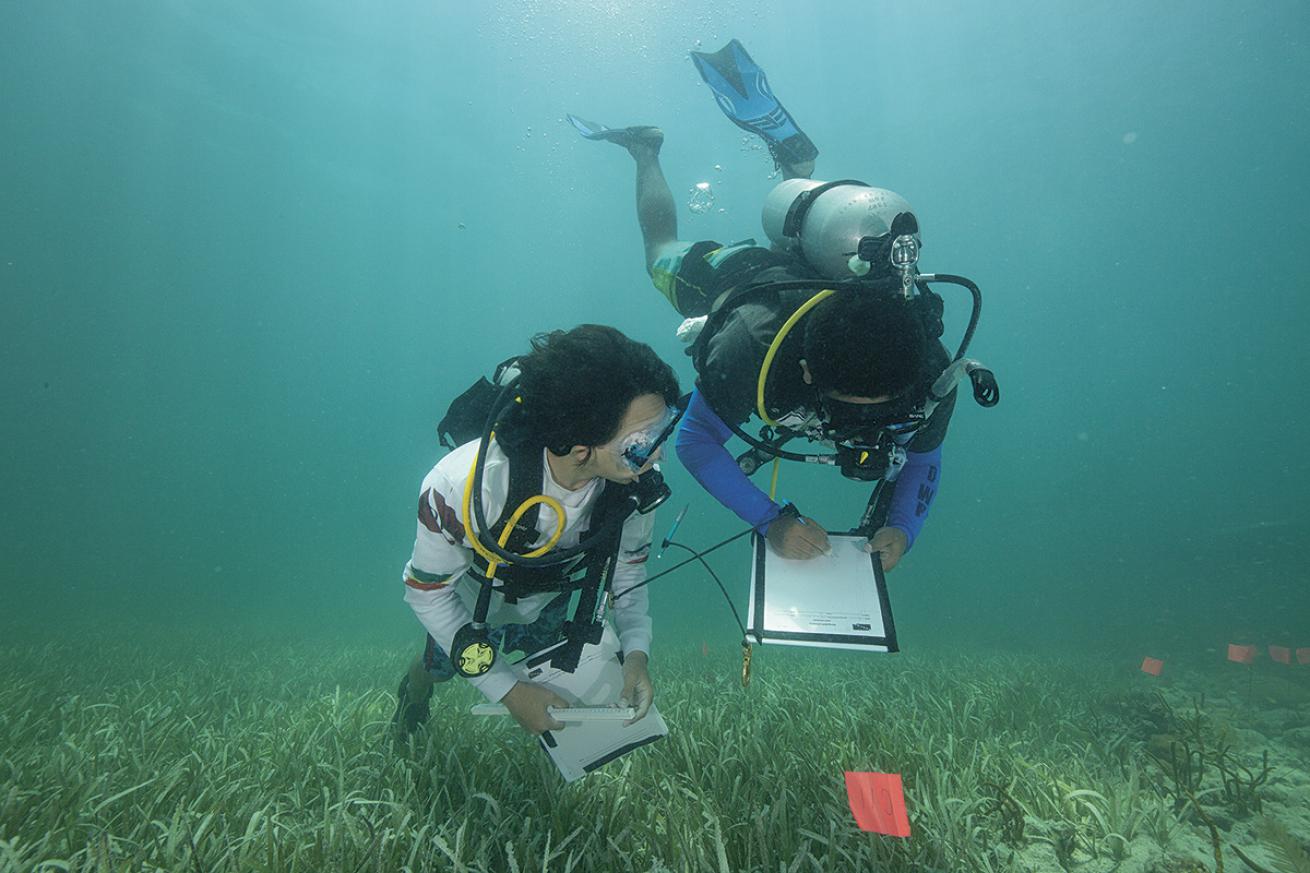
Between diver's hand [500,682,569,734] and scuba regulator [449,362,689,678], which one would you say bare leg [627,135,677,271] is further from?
diver's hand [500,682,569,734]

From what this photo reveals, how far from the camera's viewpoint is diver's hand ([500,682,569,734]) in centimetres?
244

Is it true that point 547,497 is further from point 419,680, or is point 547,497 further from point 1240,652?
point 1240,652

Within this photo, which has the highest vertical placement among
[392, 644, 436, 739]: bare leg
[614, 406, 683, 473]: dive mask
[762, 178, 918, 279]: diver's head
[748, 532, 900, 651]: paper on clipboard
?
[762, 178, 918, 279]: diver's head

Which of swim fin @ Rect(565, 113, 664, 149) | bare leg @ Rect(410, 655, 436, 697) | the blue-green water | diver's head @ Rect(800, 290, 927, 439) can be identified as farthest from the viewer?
the blue-green water

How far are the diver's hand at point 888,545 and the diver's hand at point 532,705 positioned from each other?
6.04 ft

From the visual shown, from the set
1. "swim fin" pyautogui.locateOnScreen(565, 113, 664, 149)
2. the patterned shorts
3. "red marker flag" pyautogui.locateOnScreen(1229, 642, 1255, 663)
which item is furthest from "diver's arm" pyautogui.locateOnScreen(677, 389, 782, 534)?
"swim fin" pyautogui.locateOnScreen(565, 113, 664, 149)

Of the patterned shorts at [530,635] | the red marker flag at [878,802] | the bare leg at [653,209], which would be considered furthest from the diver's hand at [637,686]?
the bare leg at [653,209]

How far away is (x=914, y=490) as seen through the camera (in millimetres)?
3467

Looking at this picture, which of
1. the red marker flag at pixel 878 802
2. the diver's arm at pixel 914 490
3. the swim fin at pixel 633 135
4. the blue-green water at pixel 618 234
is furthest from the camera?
the blue-green water at pixel 618 234

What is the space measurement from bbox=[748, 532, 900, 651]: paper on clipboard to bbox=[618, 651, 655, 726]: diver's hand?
599 millimetres

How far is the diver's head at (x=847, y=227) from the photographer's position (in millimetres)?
2562

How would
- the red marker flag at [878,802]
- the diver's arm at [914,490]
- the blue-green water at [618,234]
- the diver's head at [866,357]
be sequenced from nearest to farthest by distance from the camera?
the red marker flag at [878,802] < the diver's head at [866,357] < the diver's arm at [914,490] < the blue-green water at [618,234]

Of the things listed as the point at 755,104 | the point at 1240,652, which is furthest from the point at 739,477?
the point at 1240,652

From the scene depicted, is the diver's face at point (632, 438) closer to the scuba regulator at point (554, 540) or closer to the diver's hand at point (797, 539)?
the scuba regulator at point (554, 540)
